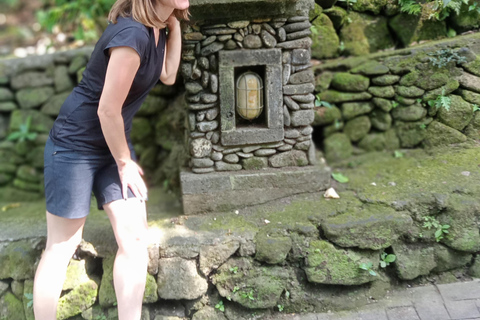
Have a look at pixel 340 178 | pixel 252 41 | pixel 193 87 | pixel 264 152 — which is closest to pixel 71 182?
pixel 193 87

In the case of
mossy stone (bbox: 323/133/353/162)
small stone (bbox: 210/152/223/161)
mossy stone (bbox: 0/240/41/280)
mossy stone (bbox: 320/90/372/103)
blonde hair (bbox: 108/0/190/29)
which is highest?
blonde hair (bbox: 108/0/190/29)

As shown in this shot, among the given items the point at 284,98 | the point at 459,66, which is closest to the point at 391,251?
the point at 284,98

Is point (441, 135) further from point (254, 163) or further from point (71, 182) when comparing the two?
point (71, 182)

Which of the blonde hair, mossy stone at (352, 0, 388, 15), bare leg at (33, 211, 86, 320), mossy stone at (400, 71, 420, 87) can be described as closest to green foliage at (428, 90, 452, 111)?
mossy stone at (400, 71, 420, 87)

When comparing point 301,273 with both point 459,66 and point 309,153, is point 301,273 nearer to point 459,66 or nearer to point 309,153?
point 309,153

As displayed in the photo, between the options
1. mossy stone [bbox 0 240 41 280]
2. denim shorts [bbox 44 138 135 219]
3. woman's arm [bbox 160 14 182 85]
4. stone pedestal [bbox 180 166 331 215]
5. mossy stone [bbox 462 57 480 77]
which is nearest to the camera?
denim shorts [bbox 44 138 135 219]

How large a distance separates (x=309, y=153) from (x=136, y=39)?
6.34 feet

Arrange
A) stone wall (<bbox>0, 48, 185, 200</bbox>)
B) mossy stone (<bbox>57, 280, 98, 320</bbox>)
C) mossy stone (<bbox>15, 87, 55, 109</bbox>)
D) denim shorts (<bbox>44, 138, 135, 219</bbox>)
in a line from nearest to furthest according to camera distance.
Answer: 1. denim shorts (<bbox>44, 138, 135, 219</bbox>)
2. mossy stone (<bbox>57, 280, 98, 320</bbox>)
3. stone wall (<bbox>0, 48, 185, 200</bbox>)
4. mossy stone (<bbox>15, 87, 55, 109</bbox>)

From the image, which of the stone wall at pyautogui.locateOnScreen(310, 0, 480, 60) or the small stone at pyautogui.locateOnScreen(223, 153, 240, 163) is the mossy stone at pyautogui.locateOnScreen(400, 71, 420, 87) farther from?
the small stone at pyautogui.locateOnScreen(223, 153, 240, 163)

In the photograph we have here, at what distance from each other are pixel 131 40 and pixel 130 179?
0.89 meters

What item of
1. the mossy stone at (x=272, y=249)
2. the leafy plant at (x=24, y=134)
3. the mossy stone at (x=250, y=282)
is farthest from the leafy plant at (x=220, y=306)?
the leafy plant at (x=24, y=134)

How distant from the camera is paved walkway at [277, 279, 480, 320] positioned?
3.15 m

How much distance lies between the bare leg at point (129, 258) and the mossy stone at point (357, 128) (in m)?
2.43

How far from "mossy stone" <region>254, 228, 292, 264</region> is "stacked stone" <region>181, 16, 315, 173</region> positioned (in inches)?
28.1
